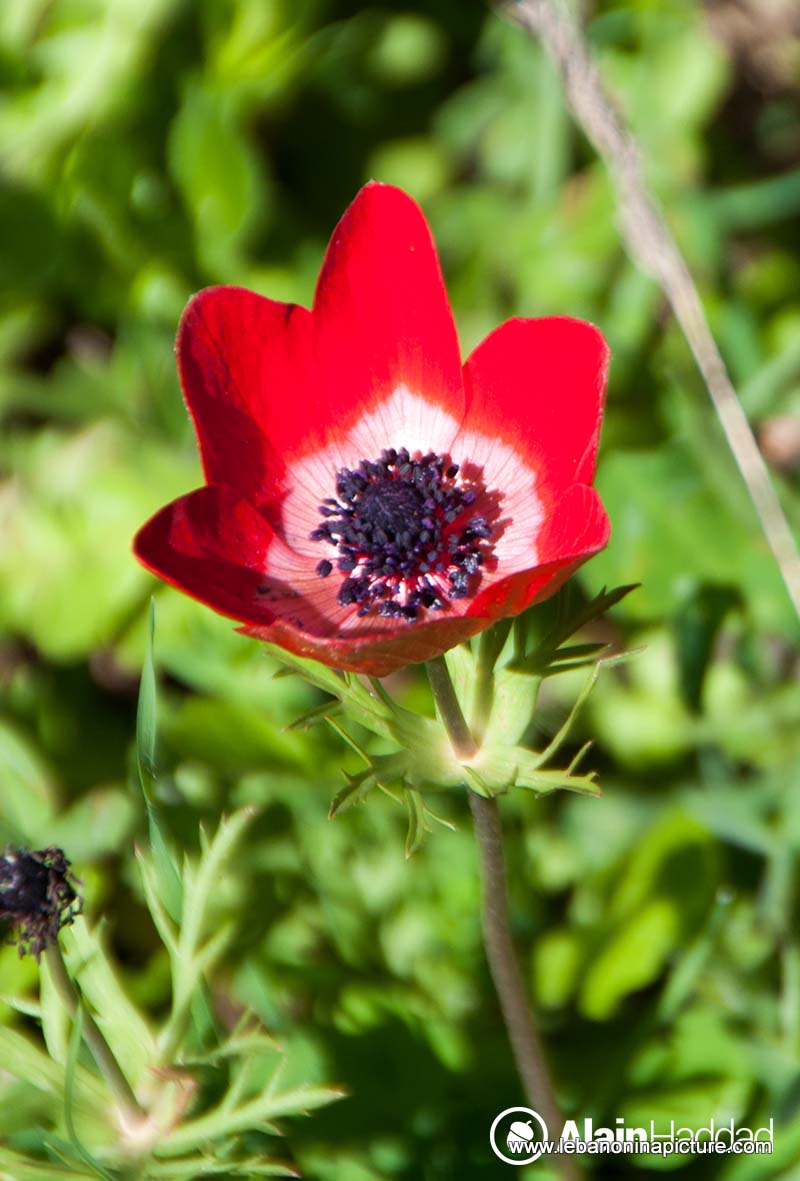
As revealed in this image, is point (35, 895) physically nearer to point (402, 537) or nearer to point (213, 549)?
point (213, 549)

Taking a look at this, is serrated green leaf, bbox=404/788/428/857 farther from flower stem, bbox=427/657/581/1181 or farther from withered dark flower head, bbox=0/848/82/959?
withered dark flower head, bbox=0/848/82/959

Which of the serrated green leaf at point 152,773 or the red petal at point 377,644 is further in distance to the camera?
the serrated green leaf at point 152,773

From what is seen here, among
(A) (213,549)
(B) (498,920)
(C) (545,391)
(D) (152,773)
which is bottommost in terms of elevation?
(B) (498,920)

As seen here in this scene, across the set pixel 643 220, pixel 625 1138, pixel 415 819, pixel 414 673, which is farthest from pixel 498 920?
pixel 414 673

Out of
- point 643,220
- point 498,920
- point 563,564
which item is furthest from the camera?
point 643,220

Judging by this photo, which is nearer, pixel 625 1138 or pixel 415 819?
pixel 415 819

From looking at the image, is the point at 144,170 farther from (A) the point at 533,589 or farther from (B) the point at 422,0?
(A) the point at 533,589

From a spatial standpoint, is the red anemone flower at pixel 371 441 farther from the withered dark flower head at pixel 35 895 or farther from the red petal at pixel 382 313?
the withered dark flower head at pixel 35 895

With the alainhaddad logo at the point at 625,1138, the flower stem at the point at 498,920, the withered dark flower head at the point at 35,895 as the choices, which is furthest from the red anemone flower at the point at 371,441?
the alainhaddad logo at the point at 625,1138
